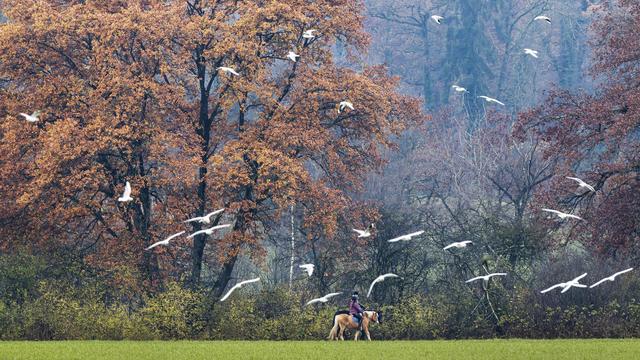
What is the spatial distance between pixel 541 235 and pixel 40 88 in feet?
63.6

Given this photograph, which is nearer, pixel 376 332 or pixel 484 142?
pixel 376 332

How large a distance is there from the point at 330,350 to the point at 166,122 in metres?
17.4

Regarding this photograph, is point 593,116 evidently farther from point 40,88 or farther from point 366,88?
point 40,88

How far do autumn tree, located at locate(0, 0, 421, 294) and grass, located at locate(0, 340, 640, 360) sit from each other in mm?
8532

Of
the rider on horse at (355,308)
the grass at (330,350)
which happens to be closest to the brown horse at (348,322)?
the rider on horse at (355,308)

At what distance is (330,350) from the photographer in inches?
1281

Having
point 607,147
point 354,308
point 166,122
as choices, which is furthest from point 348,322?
point 166,122

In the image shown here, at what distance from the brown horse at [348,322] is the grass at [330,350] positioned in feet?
5.89

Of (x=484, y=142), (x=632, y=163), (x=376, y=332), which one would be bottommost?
(x=484, y=142)

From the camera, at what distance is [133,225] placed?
4606 centimetres

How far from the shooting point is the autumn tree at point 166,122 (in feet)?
142

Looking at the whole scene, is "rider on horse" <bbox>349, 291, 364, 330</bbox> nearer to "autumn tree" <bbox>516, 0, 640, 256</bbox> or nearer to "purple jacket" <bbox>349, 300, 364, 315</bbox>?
"purple jacket" <bbox>349, 300, 364, 315</bbox>

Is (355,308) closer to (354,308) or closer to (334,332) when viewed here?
(354,308)

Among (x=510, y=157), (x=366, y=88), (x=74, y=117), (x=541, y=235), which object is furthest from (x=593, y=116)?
(x=510, y=157)
